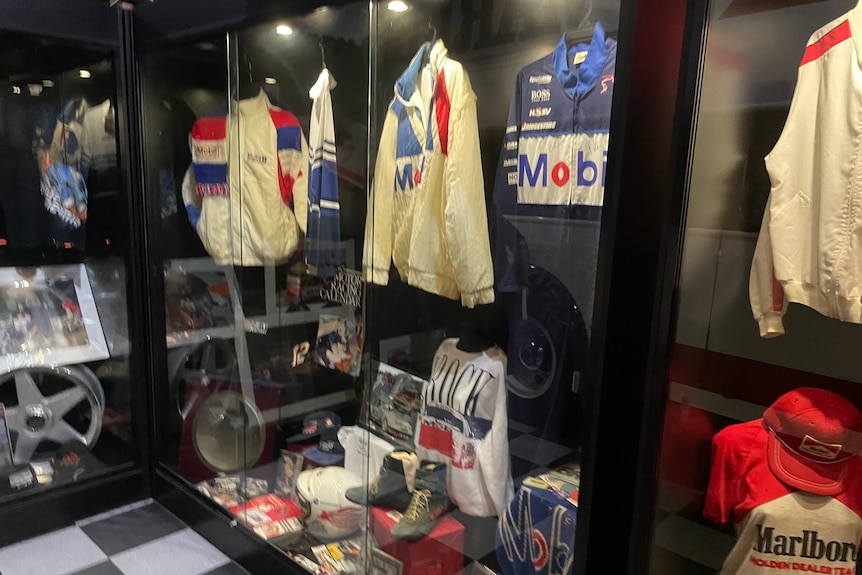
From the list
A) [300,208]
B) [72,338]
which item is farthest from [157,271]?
[300,208]

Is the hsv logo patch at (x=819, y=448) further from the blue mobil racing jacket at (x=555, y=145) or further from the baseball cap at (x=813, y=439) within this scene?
the blue mobil racing jacket at (x=555, y=145)

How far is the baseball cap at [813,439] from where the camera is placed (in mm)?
1342

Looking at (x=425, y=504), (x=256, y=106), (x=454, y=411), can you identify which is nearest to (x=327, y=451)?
(x=425, y=504)

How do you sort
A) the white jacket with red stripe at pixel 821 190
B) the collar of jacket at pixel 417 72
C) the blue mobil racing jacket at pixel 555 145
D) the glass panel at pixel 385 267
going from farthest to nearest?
the collar of jacket at pixel 417 72 → the glass panel at pixel 385 267 → the blue mobil racing jacket at pixel 555 145 → the white jacket with red stripe at pixel 821 190

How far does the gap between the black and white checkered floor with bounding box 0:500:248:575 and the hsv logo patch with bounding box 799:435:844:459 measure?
1875 millimetres

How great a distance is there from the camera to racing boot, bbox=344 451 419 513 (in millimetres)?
1956

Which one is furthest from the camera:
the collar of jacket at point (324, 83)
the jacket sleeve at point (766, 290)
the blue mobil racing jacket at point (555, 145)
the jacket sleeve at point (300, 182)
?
the jacket sleeve at point (300, 182)

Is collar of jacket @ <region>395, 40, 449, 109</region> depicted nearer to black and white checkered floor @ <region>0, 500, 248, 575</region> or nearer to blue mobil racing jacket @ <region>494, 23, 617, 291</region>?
blue mobil racing jacket @ <region>494, 23, 617, 291</region>

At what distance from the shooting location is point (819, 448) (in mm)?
1376

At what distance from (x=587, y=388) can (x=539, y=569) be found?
1.77ft

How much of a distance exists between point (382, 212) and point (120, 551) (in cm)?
167

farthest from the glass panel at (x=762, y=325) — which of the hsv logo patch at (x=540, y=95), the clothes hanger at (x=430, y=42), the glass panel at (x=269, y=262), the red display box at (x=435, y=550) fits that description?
the glass panel at (x=269, y=262)

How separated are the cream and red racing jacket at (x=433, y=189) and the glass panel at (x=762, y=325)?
0.55m

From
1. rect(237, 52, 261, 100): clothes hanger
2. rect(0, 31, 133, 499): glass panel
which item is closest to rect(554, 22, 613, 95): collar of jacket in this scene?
rect(237, 52, 261, 100): clothes hanger
